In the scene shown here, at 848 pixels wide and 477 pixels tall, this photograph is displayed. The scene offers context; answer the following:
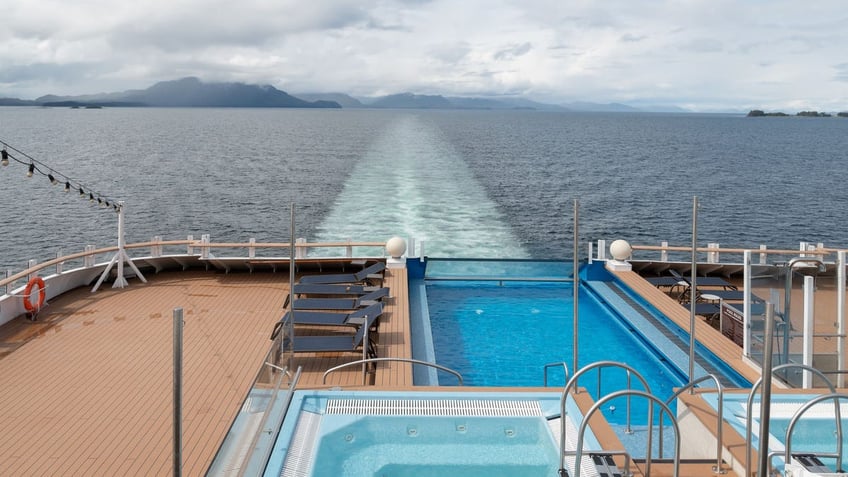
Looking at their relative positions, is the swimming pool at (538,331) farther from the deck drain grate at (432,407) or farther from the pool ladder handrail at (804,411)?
the pool ladder handrail at (804,411)

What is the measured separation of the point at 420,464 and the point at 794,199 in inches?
1562

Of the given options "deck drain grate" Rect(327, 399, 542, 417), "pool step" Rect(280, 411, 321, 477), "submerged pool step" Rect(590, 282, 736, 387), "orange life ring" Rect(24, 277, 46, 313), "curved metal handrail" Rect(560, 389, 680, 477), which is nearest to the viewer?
"curved metal handrail" Rect(560, 389, 680, 477)

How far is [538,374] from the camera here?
9.47 metres

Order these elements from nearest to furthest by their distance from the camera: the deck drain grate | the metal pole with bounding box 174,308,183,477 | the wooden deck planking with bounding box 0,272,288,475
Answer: the metal pole with bounding box 174,308,183,477
the wooden deck planking with bounding box 0,272,288,475
the deck drain grate

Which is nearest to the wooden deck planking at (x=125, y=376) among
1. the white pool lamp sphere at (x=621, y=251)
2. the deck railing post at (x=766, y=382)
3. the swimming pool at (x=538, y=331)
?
the swimming pool at (x=538, y=331)

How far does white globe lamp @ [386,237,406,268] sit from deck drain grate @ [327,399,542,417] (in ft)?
23.3

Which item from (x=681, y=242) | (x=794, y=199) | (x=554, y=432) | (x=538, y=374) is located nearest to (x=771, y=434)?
(x=554, y=432)

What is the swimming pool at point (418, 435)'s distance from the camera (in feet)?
19.7

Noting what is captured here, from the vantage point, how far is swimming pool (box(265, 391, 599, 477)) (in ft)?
19.7

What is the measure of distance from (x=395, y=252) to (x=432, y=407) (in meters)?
7.33

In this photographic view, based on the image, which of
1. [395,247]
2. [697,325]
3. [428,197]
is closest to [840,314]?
[697,325]

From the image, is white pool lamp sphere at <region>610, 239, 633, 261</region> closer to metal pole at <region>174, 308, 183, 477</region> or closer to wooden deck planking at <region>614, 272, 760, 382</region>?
wooden deck planking at <region>614, 272, 760, 382</region>

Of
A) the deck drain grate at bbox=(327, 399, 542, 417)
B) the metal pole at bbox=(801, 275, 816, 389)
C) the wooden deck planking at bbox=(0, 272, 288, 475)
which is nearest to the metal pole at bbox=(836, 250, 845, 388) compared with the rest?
→ the metal pole at bbox=(801, 275, 816, 389)

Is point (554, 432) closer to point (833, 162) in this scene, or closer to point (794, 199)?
point (794, 199)
